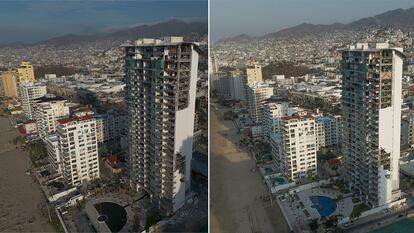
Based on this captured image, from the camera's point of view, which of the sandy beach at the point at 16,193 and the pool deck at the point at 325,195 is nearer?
the sandy beach at the point at 16,193

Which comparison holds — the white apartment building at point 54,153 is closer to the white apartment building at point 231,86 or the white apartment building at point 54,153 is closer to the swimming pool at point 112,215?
the swimming pool at point 112,215

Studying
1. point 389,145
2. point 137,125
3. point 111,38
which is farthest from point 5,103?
point 389,145

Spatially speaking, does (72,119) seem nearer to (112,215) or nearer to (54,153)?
(54,153)

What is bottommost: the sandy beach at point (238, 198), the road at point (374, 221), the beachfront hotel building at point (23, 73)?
the road at point (374, 221)

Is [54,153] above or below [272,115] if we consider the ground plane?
below

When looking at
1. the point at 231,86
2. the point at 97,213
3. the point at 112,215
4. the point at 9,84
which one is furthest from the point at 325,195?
the point at 231,86

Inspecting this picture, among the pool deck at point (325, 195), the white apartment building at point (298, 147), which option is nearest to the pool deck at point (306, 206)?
the pool deck at point (325, 195)

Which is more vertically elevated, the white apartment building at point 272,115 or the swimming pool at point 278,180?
the white apartment building at point 272,115
